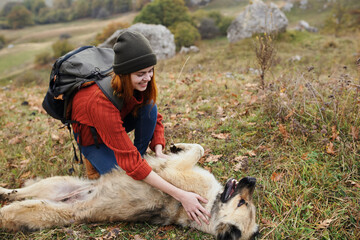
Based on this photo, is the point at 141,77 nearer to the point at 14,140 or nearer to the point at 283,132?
the point at 283,132

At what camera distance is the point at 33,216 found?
2.64 m

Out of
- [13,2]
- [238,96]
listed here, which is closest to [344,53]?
[238,96]

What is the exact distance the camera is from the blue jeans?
280 centimetres

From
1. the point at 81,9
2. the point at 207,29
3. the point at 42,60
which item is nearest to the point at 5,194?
the point at 207,29

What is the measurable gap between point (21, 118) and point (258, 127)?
17.2 ft

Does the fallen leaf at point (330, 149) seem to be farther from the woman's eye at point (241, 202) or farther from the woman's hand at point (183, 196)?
the woman's hand at point (183, 196)

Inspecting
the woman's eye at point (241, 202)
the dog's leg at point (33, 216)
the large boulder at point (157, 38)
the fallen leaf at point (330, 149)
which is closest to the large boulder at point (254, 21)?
the large boulder at point (157, 38)

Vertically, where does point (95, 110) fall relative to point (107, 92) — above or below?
below

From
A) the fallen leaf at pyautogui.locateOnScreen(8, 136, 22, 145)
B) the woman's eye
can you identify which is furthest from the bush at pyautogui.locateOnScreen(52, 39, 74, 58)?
the woman's eye

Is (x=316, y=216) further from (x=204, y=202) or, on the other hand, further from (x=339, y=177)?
(x=204, y=202)

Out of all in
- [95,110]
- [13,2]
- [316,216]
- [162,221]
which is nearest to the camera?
[95,110]

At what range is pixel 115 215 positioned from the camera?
258cm

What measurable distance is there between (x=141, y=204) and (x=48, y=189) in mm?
1261

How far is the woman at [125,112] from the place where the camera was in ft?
6.90
